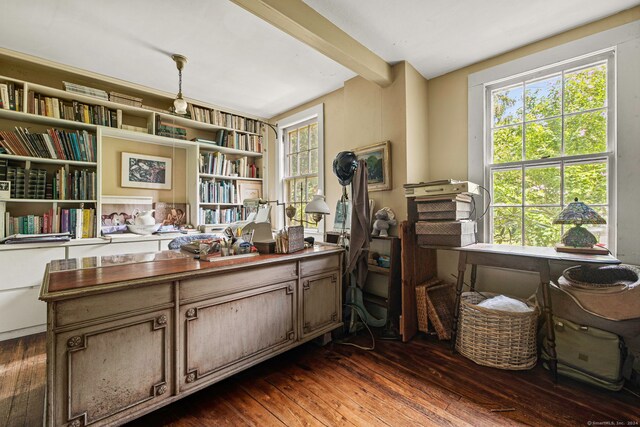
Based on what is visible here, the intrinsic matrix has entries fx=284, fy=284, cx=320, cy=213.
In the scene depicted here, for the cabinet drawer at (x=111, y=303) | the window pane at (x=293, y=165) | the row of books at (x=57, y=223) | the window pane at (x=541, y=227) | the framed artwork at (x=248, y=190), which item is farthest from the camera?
the framed artwork at (x=248, y=190)

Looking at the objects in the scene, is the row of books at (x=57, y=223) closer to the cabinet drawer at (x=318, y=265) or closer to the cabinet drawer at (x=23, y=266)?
the cabinet drawer at (x=23, y=266)

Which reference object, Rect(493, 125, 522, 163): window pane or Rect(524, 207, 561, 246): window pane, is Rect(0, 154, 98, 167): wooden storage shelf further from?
Rect(524, 207, 561, 246): window pane

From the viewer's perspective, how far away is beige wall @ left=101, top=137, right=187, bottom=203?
3393 mm

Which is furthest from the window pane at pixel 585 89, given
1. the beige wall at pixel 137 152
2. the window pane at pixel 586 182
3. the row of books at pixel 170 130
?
the beige wall at pixel 137 152

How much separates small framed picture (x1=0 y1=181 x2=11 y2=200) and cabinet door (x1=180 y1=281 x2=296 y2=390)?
8.07 feet

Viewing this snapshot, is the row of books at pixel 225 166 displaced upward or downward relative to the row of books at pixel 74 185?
upward

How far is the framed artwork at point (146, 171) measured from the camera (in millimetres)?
3510

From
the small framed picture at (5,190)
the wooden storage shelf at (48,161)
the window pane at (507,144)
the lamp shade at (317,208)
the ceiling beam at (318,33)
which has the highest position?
the ceiling beam at (318,33)

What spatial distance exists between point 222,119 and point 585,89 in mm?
3946

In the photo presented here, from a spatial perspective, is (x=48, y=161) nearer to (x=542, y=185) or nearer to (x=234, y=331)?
(x=234, y=331)

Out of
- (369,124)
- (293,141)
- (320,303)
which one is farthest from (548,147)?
(293,141)

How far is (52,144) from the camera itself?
289 centimetres

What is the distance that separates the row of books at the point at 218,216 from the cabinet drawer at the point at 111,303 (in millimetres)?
2562

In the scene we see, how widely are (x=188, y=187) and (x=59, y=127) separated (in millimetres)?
1444
